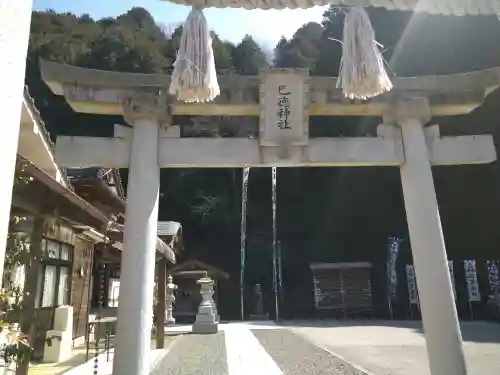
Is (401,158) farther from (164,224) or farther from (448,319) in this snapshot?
(164,224)

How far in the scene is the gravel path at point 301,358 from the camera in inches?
272

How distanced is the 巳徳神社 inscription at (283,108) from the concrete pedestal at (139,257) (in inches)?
51.8

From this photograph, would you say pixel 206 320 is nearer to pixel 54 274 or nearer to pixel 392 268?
pixel 54 274

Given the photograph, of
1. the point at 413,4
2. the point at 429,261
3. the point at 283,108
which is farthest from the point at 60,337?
the point at 413,4

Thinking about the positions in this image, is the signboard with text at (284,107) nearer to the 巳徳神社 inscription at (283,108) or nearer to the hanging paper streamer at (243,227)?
the 巳徳神社 inscription at (283,108)

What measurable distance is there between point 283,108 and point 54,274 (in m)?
6.51

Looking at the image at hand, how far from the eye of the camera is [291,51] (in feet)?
101

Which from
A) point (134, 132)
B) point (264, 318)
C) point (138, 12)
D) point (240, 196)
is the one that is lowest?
point (264, 318)

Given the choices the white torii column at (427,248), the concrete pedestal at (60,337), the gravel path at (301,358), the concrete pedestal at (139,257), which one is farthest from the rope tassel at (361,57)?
the concrete pedestal at (60,337)

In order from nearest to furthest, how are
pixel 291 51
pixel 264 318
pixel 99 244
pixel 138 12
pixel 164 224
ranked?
1. pixel 99 244
2. pixel 164 224
3. pixel 264 318
4. pixel 291 51
5. pixel 138 12

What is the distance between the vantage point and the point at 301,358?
8.37 m

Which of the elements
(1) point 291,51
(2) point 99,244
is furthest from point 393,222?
(2) point 99,244

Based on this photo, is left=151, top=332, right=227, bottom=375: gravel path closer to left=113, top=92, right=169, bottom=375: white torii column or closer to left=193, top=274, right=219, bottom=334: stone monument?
left=193, top=274, right=219, bottom=334: stone monument

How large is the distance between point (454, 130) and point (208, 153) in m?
20.6
